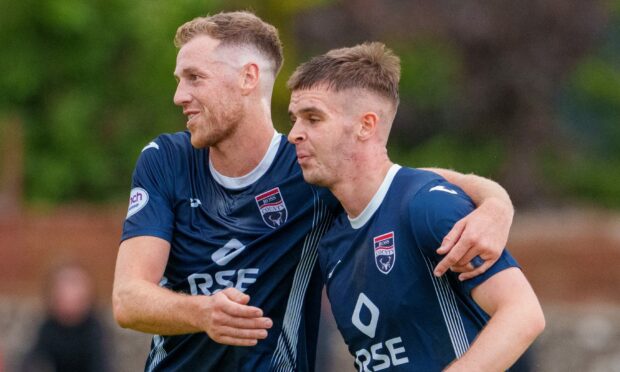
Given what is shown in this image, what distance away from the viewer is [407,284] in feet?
18.1

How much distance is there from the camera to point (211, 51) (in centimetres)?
616

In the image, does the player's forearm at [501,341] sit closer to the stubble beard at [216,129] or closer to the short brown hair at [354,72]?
the short brown hair at [354,72]

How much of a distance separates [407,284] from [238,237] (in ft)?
3.07

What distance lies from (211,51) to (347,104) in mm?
748

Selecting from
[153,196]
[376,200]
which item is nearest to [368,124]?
[376,200]

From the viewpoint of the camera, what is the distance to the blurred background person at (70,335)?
37.8 ft

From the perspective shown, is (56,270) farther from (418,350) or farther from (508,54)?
(508,54)

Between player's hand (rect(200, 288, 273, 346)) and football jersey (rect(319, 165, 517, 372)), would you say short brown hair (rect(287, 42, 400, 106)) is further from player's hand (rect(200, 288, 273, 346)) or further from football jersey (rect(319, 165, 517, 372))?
player's hand (rect(200, 288, 273, 346))

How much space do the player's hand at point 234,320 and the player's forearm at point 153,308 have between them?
167 mm

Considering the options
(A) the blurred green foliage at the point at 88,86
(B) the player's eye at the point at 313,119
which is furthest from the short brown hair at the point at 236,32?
(A) the blurred green foliage at the point at 88,86

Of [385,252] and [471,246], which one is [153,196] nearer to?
[385,252]

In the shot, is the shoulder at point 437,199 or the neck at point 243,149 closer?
the shoulder at point 437,199

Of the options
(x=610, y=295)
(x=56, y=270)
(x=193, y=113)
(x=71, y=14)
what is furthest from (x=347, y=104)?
(x=71, y=14)

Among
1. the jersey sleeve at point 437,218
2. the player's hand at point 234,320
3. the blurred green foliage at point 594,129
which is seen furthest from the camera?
the blurred green foliage at point 594,129
